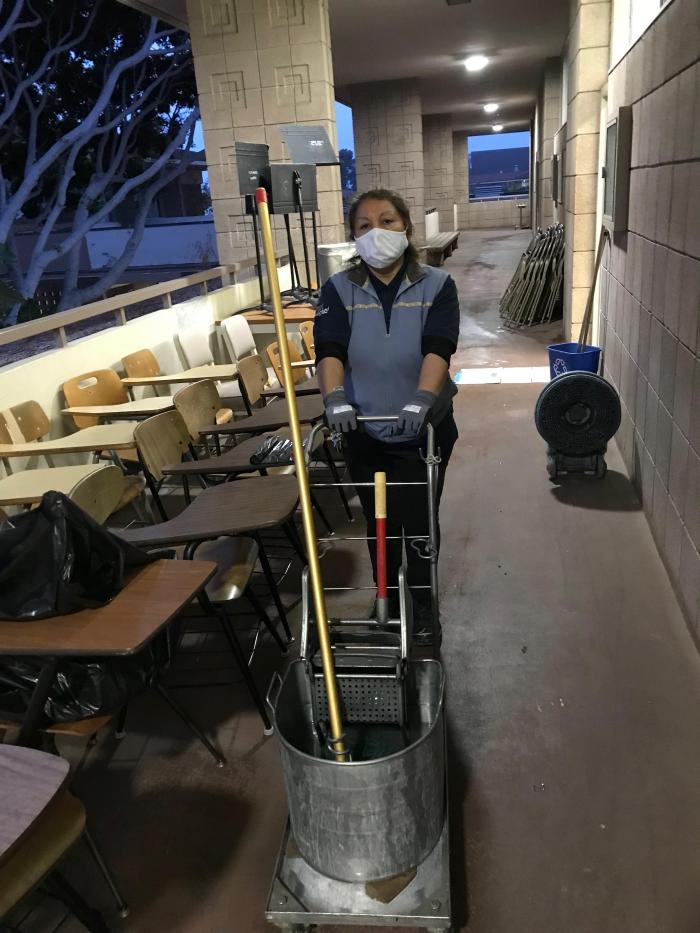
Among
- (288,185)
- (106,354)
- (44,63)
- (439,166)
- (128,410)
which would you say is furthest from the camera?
(44,63)

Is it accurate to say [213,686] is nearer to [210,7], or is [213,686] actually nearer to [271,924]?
[271,924]

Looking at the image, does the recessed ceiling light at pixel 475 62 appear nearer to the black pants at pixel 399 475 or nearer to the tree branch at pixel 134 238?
the black pants at pixel 399 475

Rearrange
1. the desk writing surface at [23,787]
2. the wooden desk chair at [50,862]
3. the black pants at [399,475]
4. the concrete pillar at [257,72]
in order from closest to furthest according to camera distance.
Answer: the desk writing surface at [23,787] < the wooden desk chair at [50,862] < the black pants at [399,475] < the concrete pillar at [257,72]

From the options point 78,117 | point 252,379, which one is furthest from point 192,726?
point 78,117

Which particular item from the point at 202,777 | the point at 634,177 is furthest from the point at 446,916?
the point at 634,177

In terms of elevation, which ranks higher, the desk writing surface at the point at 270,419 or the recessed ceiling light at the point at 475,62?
the recessed ceiling light at the point at 475,62

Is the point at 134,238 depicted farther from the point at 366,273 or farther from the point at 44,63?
the point at 366,273

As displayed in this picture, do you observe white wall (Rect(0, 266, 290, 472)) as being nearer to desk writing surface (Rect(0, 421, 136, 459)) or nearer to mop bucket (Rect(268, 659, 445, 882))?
desk writing surface (Rect(0, 421, 136, 459))

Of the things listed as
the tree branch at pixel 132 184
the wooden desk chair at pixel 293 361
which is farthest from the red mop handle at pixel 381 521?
the tree branch at pixel 132 184

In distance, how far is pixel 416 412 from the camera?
77.2 inches

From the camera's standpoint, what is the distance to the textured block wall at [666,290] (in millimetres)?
2424

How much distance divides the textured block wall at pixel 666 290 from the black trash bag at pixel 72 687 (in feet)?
6.03

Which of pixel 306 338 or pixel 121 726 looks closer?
pixel 121 726

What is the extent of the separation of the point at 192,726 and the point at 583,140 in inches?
206
